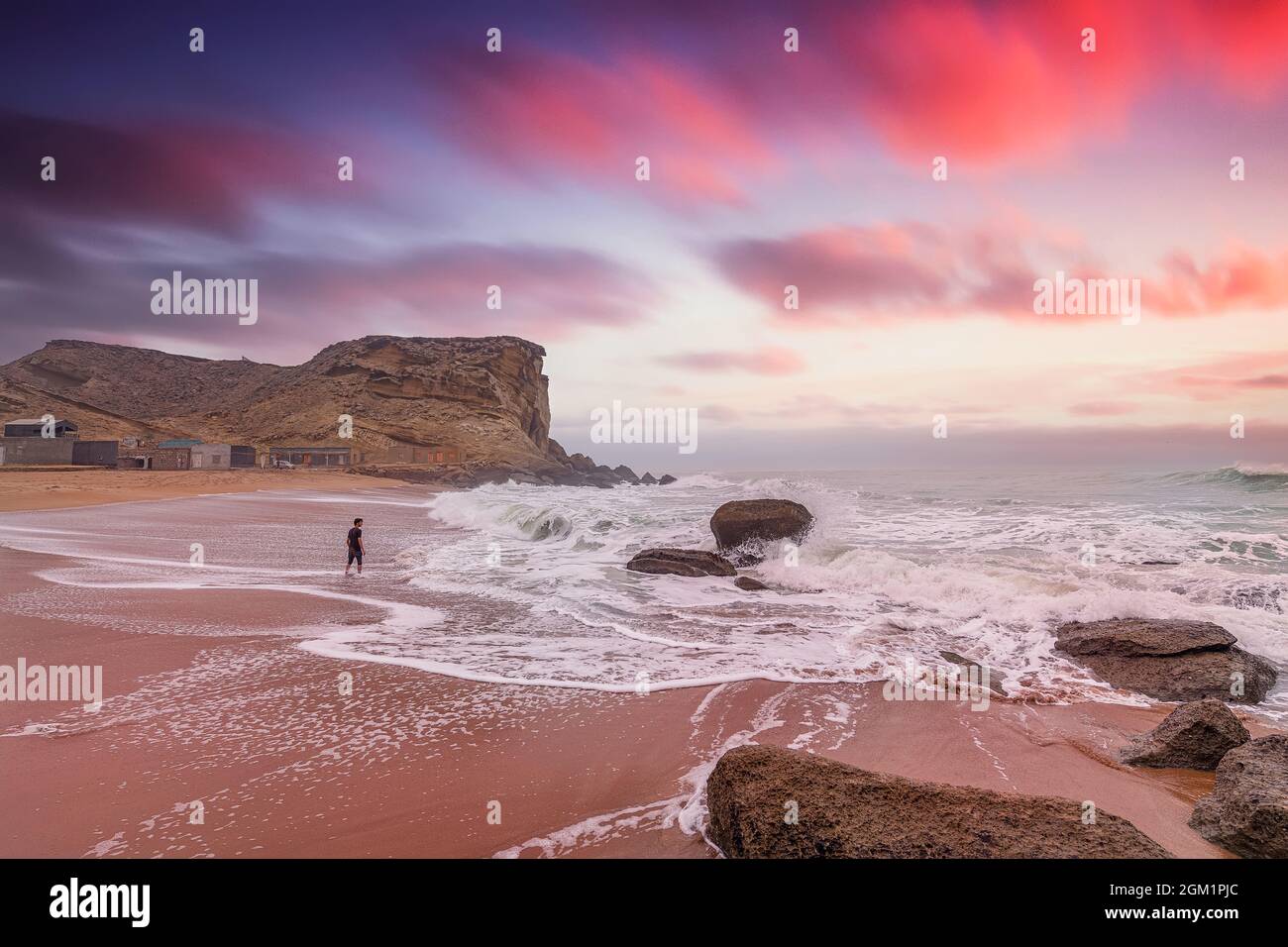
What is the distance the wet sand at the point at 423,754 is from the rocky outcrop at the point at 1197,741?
152 millimetres

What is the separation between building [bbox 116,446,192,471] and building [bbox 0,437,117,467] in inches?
93.4

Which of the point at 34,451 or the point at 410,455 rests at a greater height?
the point at 410,455

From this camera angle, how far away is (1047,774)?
4.50 m

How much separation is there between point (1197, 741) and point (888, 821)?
348cm

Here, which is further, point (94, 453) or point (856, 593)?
point (94, 453)

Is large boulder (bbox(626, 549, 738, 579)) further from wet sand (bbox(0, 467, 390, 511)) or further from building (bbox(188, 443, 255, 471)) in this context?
building (bbox(188, 443, 255, 471))

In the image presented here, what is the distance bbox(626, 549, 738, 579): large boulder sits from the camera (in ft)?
43.5

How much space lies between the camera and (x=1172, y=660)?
23.1 ft

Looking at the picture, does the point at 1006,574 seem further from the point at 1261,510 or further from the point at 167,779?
the point at 1261,510

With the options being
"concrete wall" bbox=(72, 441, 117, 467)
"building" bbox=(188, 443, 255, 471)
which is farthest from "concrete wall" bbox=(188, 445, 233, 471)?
"concrete wall" bbox=(72, 441, 117, 467)

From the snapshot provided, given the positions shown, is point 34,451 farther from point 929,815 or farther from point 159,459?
point 929,815

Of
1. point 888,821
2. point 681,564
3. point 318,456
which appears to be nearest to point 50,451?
point 318,456
